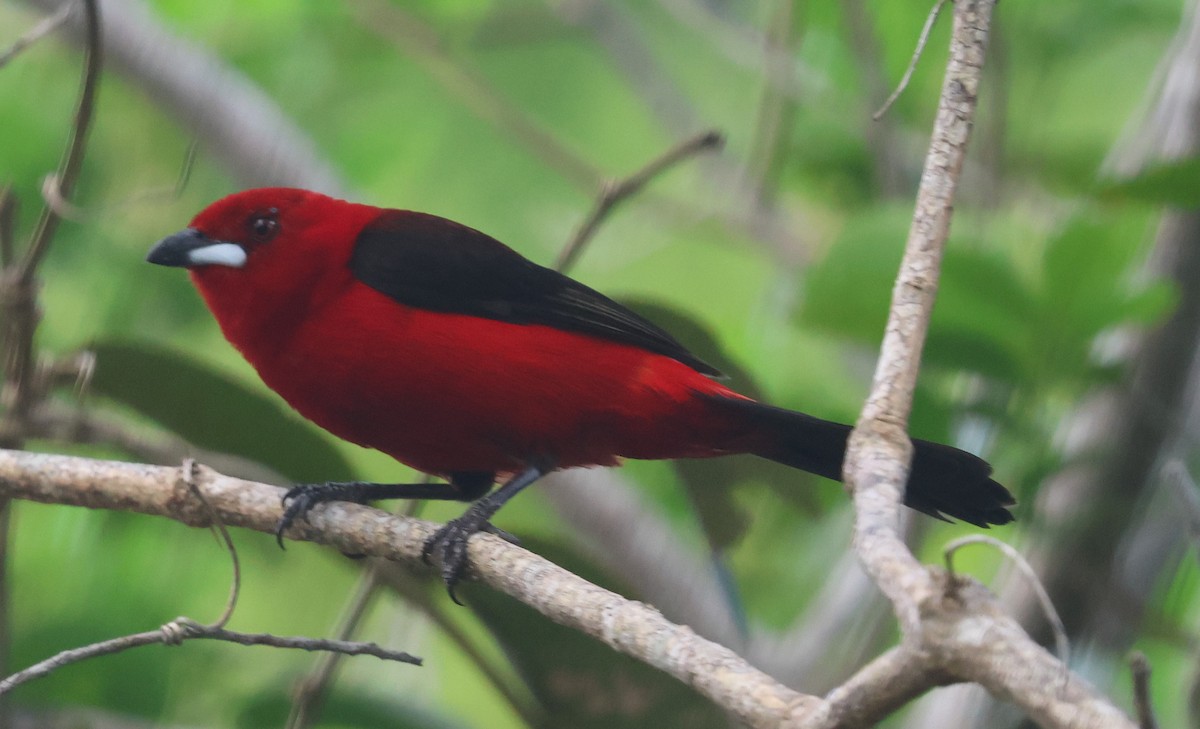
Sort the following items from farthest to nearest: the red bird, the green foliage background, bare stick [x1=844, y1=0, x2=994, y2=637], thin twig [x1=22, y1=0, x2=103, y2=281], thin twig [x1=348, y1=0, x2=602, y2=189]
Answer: thin twig [x1=348, y1=0, x2=602, y2=189] → the green foliage background → the red bird → thin twig [x1=22, y1=0, x2=103, y2=281] → bare stick [x1=844, y1=0, x2=994, y2=637]

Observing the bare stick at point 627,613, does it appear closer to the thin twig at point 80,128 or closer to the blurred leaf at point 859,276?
the thin twig at point 80,128

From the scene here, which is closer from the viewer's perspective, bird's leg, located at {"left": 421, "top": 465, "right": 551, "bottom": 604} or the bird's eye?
bird's leg, located at {"left": 421, "top": 465, "right": 551, "bottom": 604}

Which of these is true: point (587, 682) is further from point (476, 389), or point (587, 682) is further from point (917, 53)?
point (917, 53)

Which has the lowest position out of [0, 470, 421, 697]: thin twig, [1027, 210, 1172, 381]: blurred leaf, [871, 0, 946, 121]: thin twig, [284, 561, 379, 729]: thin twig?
[284, 561, 379, 729]: thin twig

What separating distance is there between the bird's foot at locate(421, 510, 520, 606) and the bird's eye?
0.90m

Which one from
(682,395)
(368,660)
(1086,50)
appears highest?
(1086,50)

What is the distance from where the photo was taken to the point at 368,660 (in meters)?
4.91

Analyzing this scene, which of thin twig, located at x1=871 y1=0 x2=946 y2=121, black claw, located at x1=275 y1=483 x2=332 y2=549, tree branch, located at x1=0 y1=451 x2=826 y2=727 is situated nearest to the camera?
thin twig, located at x1=871 y1=0 x2=946 y2=121

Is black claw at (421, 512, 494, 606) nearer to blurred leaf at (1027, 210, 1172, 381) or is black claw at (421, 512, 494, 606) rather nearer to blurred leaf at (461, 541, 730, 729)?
blurred leaf at (461, 541, 730, 729)

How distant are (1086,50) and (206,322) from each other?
312cm

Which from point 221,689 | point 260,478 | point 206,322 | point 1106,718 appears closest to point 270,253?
point 260,478

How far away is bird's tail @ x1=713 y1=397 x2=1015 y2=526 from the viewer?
8.91 ft

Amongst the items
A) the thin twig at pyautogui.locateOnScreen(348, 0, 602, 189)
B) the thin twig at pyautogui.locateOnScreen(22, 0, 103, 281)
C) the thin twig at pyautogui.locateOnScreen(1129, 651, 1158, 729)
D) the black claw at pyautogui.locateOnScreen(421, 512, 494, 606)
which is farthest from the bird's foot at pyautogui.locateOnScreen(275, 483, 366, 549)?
the thin twig at pyautogui.locateOnScreen(348, 0, 602, 189)

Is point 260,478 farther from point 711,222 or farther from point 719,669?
point 711,222
